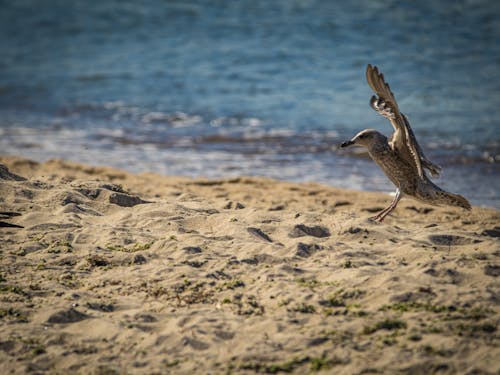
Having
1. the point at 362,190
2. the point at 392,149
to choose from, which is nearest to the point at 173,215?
the point at 392,149

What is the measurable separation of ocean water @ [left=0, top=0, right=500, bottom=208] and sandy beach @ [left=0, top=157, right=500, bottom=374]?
12.3 ft

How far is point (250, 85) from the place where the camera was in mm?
16109

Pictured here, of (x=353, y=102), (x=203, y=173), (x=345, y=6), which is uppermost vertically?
(x=345, y=6)

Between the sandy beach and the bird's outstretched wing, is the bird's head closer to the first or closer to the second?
the bird's outstretched wing

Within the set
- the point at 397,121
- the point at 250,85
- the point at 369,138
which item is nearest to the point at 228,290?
the point at 397,121

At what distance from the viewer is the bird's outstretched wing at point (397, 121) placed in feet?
19.1

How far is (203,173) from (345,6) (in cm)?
1444

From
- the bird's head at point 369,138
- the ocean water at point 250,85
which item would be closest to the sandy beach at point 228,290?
the bird's head at point 369,138

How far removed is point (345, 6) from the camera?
2220 cm

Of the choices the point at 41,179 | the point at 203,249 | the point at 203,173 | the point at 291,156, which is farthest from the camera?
the point at 291,156

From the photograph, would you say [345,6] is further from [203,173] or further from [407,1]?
[203,173]

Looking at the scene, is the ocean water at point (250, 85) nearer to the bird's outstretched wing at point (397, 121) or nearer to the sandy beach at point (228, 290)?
the bird's outstretched wing at point (397, 121)

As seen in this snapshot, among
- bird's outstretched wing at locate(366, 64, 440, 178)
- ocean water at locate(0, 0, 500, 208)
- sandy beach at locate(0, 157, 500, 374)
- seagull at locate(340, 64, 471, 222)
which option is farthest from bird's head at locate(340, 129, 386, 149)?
ocean water at locate(0, 0, 500, 208)

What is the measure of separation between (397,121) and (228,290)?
102 inches
